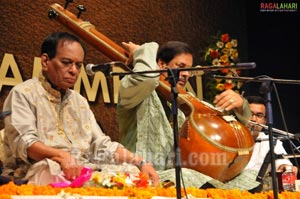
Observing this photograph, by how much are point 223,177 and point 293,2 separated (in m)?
3.80

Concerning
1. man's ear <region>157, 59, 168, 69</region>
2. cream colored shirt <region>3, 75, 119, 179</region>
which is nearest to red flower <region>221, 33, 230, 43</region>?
man's ear <region>157, 59, 168, 69</region>

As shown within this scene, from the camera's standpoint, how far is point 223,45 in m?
6.71

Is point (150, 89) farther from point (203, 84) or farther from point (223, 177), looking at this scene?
point (203, 84)

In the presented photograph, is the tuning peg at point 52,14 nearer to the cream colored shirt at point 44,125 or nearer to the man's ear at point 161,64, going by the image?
the cream colored shirt at point 44,125

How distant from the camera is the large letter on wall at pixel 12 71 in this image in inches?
200

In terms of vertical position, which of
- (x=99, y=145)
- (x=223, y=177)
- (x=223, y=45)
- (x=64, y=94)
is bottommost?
(x=223, y=177)

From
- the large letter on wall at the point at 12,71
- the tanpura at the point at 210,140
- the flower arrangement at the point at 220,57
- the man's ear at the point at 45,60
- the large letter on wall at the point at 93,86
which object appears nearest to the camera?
the man's ear at the point at 45,60

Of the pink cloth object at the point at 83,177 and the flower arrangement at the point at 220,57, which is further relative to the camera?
the flower arrangement at the point at 220,57

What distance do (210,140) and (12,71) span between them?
7.12 feet

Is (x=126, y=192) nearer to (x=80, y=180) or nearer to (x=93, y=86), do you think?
(x=80, y=180)

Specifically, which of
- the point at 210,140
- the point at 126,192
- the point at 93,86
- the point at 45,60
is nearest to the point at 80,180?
the point at 126,192

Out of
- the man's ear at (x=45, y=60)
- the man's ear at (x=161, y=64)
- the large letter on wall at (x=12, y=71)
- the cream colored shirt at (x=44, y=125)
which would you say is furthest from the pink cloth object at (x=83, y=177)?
the large letter on wall at (x=12, y=71)

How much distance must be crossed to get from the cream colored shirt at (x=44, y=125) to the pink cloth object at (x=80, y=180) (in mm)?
118

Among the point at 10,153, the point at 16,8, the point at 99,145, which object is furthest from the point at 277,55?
the point at 10,153
